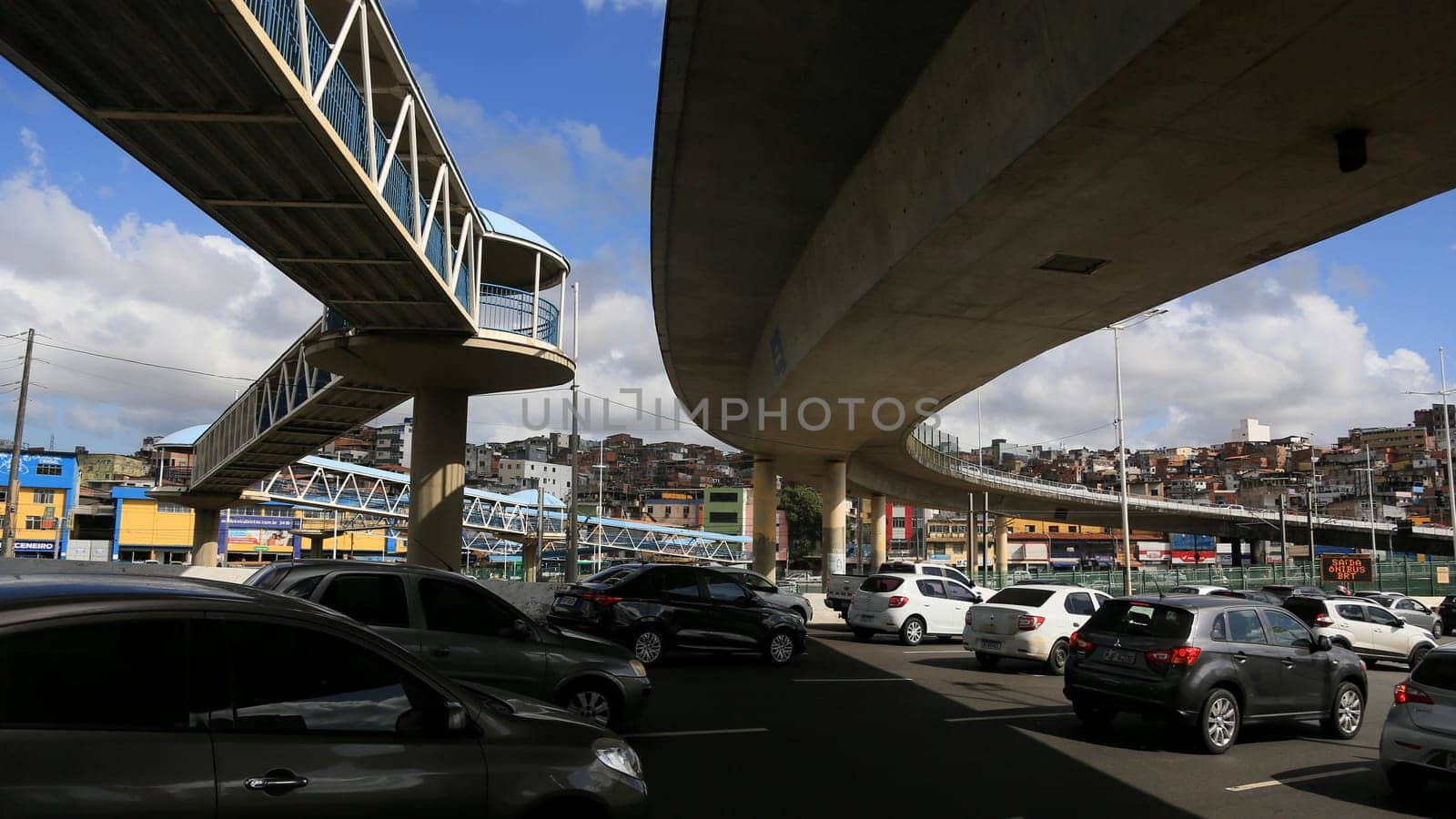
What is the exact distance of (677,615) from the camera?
15.8 meters

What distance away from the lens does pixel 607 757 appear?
478 centimetres

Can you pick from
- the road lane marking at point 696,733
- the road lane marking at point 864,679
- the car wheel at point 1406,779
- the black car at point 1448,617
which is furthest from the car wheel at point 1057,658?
the black car at point 1448,617

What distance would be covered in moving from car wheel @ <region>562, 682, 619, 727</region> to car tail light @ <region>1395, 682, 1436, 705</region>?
692 centimetres

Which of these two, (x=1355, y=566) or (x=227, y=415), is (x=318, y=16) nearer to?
(x=227, y=415)

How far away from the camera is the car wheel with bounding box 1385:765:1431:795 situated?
8445 mm

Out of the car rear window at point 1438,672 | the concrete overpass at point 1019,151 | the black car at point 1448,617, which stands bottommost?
the black car at point 1448,617

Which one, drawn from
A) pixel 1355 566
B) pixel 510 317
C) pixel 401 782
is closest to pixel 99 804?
pixel 401 782

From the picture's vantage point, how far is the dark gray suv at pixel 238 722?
3297 mm

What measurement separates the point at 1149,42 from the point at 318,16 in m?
14.4

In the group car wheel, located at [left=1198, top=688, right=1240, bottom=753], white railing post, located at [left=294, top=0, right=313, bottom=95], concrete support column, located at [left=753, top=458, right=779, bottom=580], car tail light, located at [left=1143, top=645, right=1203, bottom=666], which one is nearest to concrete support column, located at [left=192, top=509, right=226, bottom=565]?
concrete support column, located at [left=753, top=458, right=779, bottom=580]

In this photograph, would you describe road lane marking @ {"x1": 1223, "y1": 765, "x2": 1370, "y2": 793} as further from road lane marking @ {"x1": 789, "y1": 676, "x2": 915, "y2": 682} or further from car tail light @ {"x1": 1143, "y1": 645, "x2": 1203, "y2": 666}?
road lane marking @ {"x1": 789, "y1": 676, "x2": 915, "y2": 682}

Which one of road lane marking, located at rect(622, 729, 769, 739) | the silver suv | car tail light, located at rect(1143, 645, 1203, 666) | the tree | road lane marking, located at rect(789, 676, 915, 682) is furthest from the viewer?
the tree

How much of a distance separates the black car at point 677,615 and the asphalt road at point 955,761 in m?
1.20

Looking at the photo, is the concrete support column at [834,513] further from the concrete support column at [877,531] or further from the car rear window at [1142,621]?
the car rear window at [1142,621]
